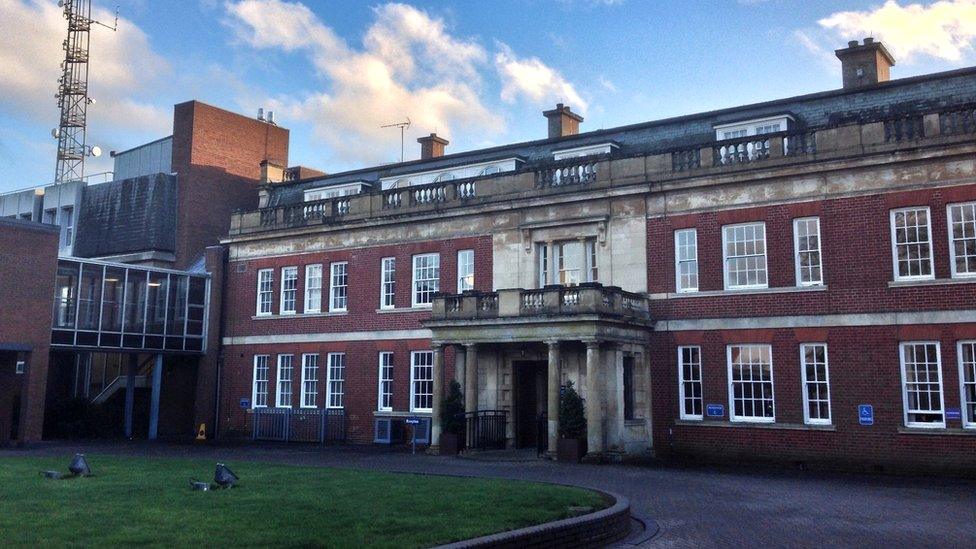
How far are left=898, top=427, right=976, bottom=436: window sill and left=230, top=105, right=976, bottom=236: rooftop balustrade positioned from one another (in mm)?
7261

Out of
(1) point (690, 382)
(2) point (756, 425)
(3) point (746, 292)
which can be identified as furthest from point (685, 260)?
(2) point (756, 425)

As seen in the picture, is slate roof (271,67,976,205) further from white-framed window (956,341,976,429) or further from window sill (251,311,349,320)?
white-framed window (956,341,976,429)

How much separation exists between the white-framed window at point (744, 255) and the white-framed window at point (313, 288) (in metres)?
16.5

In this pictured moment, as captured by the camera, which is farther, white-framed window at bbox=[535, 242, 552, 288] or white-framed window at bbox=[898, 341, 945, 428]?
white-framed window at bbox=[535, 242, 552, 288]

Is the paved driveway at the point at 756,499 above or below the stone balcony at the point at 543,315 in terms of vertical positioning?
below

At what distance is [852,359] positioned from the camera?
23.5 meters

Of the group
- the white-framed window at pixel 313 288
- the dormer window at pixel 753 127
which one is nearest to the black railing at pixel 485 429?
the white-framed window at pixel 313 288

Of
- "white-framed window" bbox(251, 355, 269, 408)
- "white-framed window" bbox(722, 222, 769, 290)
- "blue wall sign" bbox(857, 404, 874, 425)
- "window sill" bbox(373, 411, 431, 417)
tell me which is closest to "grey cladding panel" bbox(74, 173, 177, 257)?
"white-framed window" bbox(251, 355, 269, 408)

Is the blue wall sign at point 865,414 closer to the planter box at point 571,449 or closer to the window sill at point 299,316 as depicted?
the planter box at point 571,449

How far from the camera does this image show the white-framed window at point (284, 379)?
3494cm

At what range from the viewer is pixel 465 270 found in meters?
31.1

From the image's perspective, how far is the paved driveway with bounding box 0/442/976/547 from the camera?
12680 millimetres

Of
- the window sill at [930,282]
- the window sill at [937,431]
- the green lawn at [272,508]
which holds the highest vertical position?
the window sill at [930,282]

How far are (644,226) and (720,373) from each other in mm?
5080
